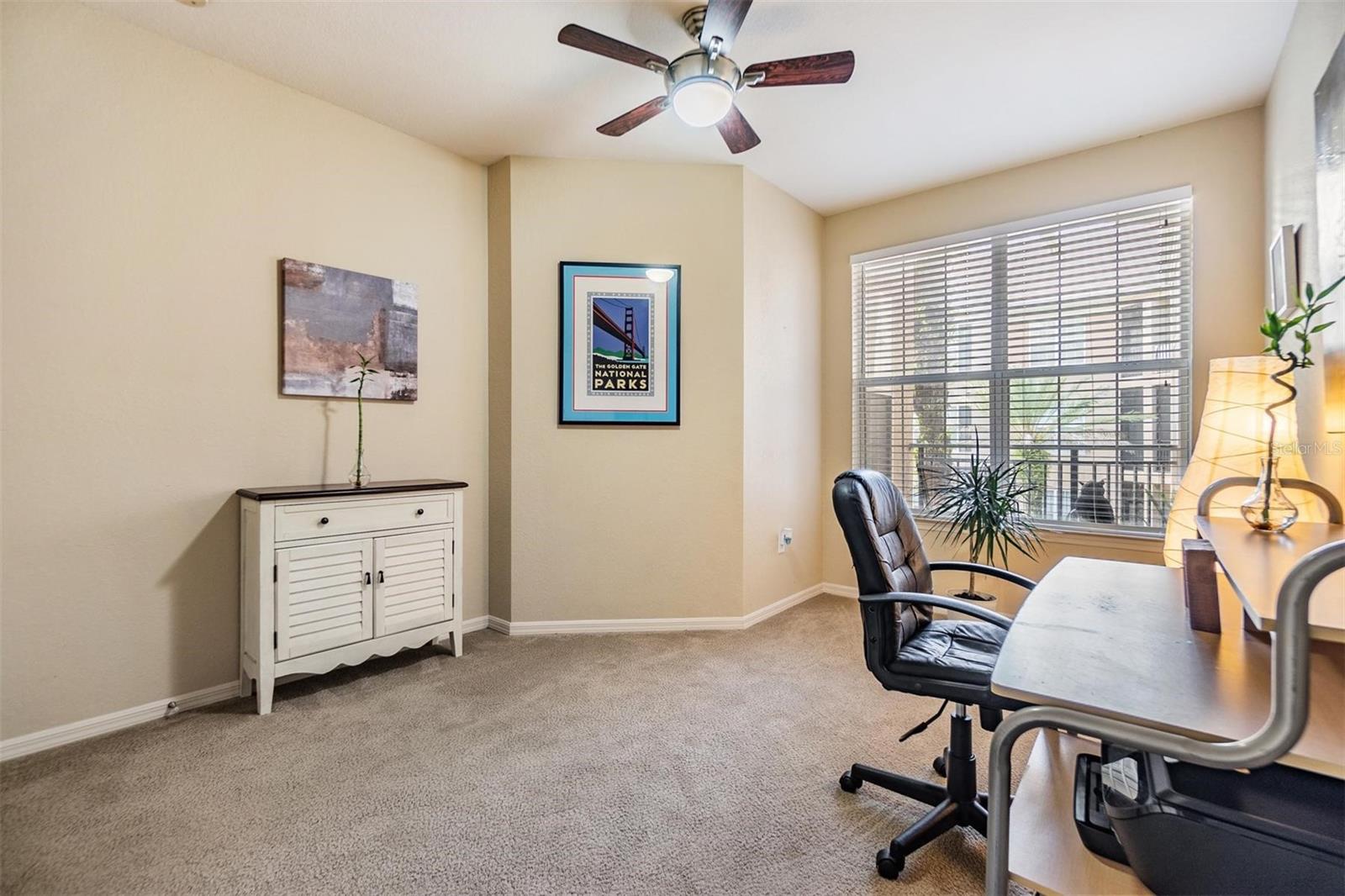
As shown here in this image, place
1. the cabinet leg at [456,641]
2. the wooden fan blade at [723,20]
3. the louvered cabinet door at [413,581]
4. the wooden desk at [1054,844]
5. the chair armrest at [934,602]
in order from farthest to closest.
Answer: the cabinet leg at [456,641] → the louvered cabinet door at [413,581] → the wooden fan blade at [723,20] → the chair armrest at [934,602] → the wooden desk at [1054,844]

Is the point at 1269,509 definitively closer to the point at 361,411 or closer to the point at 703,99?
the point at 703,99

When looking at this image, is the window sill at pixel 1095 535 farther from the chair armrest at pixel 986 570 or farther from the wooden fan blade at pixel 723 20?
the wooden fan blade at pixel 723 20

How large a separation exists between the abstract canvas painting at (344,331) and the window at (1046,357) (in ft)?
9.69

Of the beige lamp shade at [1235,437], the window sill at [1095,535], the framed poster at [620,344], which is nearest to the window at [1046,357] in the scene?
the window sill at [1095,535]

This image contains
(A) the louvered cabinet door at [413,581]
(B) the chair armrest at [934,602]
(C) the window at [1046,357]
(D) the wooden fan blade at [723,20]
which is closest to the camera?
(B) the chair armrest at [934,602]

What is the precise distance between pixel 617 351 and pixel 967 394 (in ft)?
7.29

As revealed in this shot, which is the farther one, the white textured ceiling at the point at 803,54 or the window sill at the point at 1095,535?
the window sill at the point at 1095,535

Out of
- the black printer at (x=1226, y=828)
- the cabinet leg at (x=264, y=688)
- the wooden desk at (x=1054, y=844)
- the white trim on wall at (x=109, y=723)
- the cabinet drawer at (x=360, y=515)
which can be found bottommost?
the white trim on wall at (x=109, y=723)

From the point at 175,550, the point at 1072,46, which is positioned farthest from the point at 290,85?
the point at 1072,46

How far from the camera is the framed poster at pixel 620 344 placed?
134 inches

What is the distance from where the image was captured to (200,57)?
248 cm

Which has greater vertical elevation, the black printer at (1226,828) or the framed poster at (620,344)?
Answer: the framed poster at (620,344)

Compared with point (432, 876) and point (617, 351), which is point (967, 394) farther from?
point (432, 876)

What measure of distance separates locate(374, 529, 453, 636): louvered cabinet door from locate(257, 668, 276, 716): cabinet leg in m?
0.41
